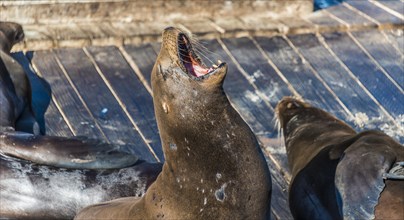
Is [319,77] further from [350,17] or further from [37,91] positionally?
[37,91]

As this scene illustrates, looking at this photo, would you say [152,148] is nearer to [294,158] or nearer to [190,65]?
[294,158]

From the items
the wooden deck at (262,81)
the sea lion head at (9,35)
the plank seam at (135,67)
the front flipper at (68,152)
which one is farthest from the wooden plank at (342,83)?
the sea lion head at (9,35)

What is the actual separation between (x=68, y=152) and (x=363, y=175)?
161 cm

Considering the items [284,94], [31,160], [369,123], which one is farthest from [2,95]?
[369,123]

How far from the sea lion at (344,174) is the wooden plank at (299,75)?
0.59 m

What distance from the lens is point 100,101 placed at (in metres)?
7.39

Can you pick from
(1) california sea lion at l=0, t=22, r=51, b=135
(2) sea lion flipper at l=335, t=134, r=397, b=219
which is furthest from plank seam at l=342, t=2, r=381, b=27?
(2) sea lion flipper at l=335, t=134, r=397, b=219

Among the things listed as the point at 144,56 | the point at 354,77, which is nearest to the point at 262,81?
the point at 354,77

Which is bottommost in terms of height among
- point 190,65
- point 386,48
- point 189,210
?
point 386,48

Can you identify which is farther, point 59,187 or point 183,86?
point 59,187

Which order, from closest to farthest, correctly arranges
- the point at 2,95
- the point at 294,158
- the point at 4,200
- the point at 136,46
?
the point at 4,200 → the point at 294,158 → the point at 2,95 → the point at 136,46

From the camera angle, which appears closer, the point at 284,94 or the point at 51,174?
the point at 51,174

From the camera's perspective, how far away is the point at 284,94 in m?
7.54

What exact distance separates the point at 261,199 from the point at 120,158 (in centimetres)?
144
